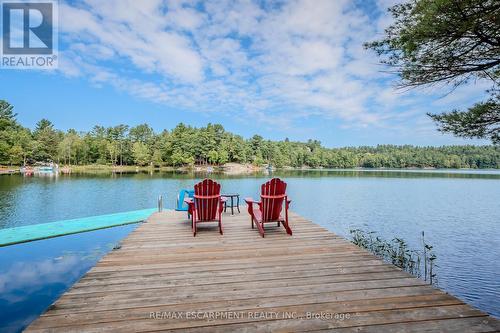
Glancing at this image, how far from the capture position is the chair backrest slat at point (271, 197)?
483 centimetres

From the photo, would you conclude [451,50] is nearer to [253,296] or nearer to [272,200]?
[272,200]

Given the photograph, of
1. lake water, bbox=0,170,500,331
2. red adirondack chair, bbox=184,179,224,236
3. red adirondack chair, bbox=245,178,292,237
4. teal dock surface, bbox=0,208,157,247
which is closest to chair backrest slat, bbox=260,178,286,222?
red adirondack chair, bbox=245,178,292,237

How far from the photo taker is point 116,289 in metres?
2.54

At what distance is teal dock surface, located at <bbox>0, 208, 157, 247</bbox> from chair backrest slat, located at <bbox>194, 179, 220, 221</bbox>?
178 inches

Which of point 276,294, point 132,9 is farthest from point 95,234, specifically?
point 132,9

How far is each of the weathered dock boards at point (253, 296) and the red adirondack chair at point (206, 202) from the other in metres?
1.12

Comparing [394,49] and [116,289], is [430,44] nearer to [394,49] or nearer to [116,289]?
[394,49]

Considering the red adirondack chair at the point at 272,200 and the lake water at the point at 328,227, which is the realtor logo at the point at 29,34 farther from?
the red adirondack chair at the point at 272,200

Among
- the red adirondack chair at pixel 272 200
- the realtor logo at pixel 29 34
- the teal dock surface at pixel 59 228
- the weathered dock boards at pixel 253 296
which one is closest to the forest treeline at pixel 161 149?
the realtor logo at pixel 29 34

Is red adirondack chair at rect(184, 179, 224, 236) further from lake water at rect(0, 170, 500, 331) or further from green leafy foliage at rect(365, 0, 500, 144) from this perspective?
green leafy foliage at rect(365, 0, 500, 144)

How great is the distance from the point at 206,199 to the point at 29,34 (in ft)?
39.8

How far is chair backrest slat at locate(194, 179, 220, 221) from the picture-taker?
4902mm

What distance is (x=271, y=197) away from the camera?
483 centimetres

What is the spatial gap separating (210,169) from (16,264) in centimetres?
5928
